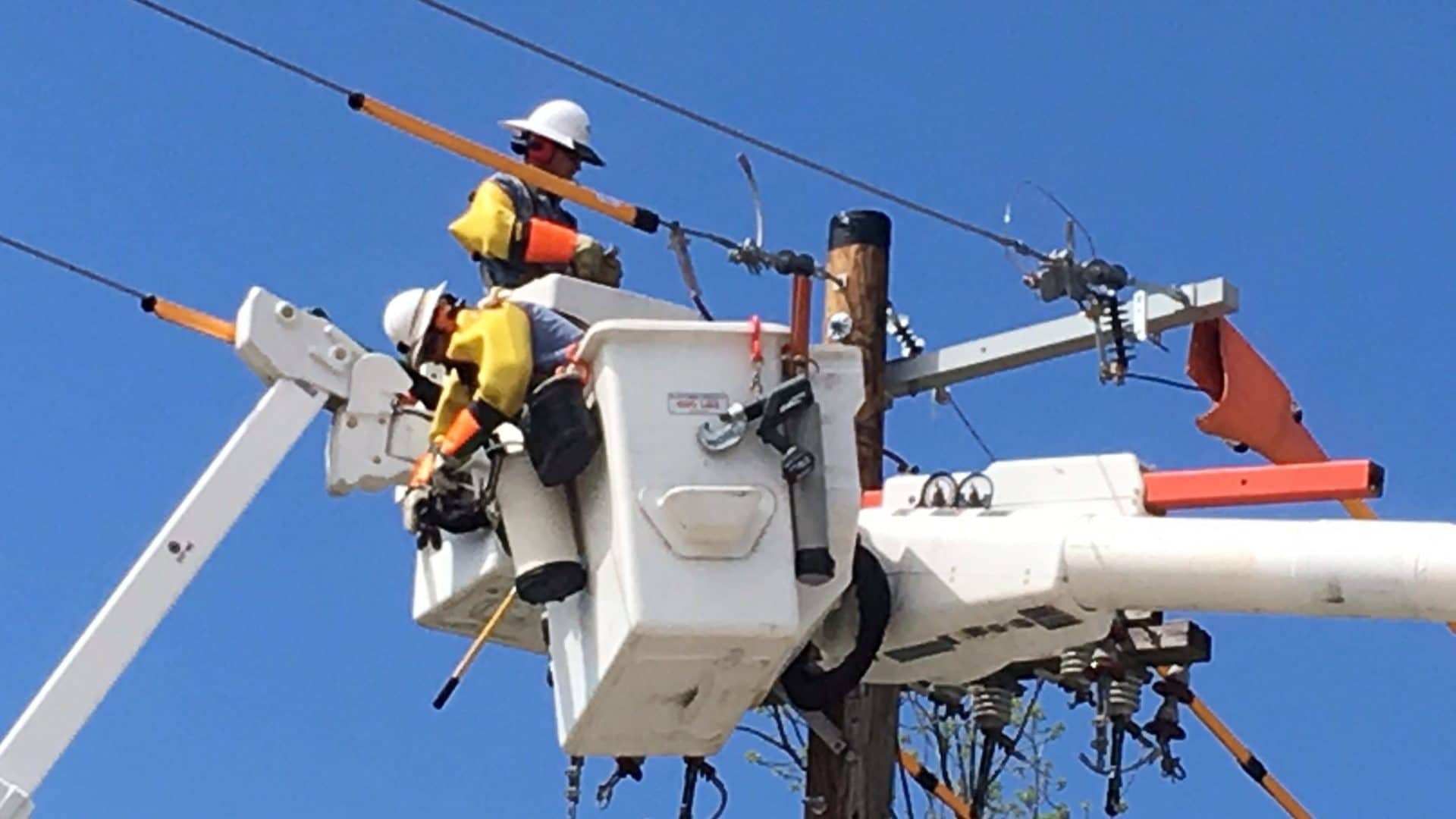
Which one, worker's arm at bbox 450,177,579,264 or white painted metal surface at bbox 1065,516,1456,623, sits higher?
worker's arm at bbox 450,177,579,264

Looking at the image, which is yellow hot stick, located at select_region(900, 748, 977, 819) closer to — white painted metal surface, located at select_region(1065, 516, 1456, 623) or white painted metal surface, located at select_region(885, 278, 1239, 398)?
white painted metal surface, located at select_region(885, 278, 1239, 398)

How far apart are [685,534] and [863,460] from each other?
75.0 inches

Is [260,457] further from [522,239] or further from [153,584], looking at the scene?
[522,239]

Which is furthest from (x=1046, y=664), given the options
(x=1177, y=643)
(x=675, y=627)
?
(x=675, y=627)

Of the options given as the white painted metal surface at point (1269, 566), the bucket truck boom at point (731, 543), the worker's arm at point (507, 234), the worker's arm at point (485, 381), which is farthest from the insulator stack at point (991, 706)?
the worker's arm at point (485, 381)

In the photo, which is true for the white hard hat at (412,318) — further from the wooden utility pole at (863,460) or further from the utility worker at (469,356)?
the wooden utility pole at (863,460)

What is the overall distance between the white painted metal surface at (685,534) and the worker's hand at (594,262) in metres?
0.83

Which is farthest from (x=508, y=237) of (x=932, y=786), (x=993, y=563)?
(x=932, y=786)

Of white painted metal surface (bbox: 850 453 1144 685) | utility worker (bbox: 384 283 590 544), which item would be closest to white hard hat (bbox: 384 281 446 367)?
utility worker (bbox: 384 283 590 544)

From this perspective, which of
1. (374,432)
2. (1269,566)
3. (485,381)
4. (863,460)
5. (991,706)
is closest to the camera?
(1269,566)

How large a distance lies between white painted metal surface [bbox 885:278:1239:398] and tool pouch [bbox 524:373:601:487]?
224 cm

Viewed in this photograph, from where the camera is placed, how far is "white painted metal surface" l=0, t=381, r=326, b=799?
7188mm

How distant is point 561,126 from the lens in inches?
347

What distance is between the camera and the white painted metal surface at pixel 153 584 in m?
7.19
